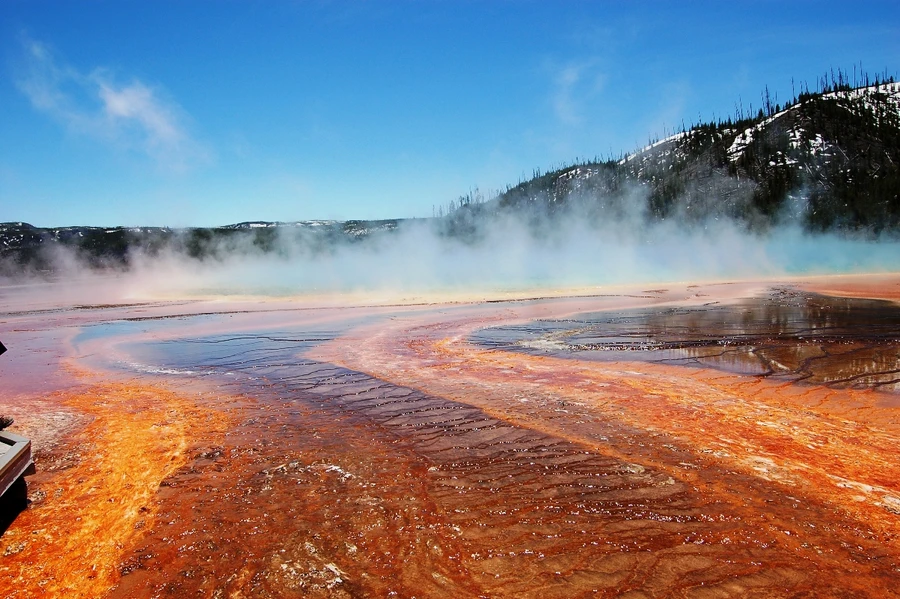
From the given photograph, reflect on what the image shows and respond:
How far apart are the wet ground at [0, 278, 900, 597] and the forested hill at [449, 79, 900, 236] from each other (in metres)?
66.7

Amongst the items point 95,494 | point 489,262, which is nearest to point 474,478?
point 95,494

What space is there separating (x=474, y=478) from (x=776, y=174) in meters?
92.0

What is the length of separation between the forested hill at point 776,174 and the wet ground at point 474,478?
66729 millimetres

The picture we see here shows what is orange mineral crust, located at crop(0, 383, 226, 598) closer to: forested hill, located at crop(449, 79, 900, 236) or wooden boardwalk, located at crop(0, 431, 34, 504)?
wooden boardwalk, located at crop(0, 431, 34, 504)

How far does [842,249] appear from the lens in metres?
46.7

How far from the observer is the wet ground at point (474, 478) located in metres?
2.86

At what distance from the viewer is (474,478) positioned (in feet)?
13.5

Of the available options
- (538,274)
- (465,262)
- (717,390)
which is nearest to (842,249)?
(538,274)

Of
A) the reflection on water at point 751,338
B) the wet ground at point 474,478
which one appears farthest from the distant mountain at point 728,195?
the wet ground at point 474,478

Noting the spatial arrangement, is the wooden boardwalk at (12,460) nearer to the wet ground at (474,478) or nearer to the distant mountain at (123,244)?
the wet ground at (474,478)

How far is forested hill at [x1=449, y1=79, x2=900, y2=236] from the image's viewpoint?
65938 mm

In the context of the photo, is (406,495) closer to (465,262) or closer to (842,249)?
(465,262)

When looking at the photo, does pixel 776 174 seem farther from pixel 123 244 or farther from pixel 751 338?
pixel 123 244

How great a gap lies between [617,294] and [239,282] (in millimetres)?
30879
